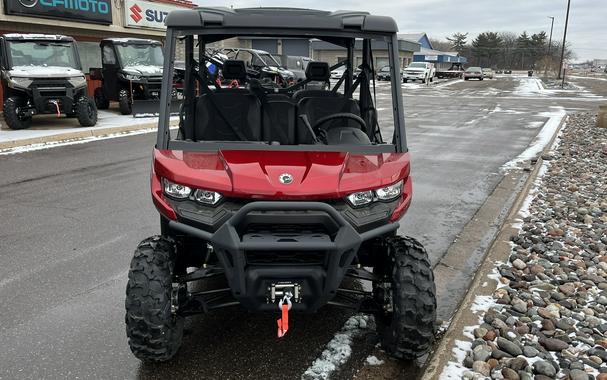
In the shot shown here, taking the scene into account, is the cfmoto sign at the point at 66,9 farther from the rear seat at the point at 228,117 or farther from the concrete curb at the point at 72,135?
the rear seat at the point at 228,117

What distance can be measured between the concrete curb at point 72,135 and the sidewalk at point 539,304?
9.79 m

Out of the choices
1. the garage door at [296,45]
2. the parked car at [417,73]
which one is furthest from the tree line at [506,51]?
the garage door at [296,45]

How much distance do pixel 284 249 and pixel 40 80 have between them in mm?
12170

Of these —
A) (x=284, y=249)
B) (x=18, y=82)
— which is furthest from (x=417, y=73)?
(x=284, y=249)

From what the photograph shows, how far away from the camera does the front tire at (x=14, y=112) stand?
12.7 m

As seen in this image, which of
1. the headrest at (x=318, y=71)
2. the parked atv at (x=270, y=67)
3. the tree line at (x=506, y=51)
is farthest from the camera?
the tree line at (x=506, y=51)

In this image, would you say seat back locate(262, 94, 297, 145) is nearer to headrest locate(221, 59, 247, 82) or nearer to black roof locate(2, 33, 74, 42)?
headrest locate(221, 59, 247, 82)

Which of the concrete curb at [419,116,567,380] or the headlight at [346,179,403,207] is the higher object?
the headlight at [346,179,403,207]

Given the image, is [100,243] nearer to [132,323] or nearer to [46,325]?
[46,325]

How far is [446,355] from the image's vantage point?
3172mm

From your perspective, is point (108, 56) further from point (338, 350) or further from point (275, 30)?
point (338, 350)

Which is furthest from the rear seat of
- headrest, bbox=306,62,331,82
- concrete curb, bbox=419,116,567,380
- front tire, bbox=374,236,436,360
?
concrete curb, bbox=419,116,567,380

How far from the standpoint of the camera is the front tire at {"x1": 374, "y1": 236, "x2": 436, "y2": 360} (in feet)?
9.59

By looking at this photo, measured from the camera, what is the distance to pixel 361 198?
116 inches
